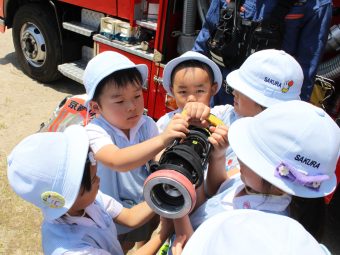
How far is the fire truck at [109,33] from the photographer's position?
10.1ft

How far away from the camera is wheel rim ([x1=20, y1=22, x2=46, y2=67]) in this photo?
456cm

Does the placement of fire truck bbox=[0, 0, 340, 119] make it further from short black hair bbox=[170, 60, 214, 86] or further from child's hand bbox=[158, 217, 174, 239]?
child's hand bbox=[158, 217, 174, 239]

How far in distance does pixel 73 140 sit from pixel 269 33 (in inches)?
56.5

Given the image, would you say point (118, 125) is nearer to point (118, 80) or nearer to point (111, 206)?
point (118, 80)

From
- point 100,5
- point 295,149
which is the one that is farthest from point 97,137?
point 100,5

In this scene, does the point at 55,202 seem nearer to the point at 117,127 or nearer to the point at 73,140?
the point at 73,140

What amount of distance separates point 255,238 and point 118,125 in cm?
104

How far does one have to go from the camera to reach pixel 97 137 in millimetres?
1495

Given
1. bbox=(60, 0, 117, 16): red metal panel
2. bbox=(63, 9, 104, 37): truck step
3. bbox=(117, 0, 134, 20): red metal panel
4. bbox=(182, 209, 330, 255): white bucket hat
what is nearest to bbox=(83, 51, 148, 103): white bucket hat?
bbox=(182, 209, 330, 255): white bucket hat

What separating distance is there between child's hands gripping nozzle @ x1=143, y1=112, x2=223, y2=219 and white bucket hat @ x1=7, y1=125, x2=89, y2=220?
252 millimetres

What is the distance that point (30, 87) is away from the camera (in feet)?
15.5

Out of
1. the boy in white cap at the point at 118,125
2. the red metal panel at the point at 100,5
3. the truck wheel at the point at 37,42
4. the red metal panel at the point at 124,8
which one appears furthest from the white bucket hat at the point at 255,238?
the truck wheel at the point at 37,42

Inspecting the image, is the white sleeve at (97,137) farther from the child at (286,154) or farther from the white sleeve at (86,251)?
the child at (286,154)

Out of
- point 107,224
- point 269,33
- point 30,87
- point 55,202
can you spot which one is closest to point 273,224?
point 55,202
